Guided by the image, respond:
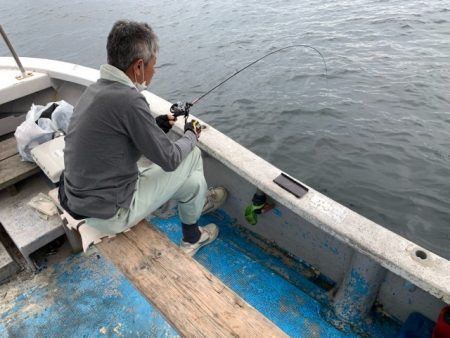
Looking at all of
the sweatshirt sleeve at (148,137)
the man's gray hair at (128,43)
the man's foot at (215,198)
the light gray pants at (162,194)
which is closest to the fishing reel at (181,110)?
the light gray pants at (162,194)

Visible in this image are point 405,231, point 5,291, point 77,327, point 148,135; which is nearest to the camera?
point 148,135

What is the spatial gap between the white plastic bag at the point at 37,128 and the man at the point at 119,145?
1267mm

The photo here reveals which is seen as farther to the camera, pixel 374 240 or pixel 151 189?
pixel 151 189

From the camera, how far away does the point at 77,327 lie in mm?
2801

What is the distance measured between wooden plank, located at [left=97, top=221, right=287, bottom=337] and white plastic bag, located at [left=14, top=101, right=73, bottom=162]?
1.64m

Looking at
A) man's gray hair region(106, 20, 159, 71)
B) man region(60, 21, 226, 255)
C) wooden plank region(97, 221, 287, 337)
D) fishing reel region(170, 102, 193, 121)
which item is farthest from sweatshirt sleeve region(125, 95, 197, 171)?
fishing reel region(170, 102, 193, 121)

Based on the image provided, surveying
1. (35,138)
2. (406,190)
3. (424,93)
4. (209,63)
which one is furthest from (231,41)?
(35,138)

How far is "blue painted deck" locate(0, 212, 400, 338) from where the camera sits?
275 centimetres

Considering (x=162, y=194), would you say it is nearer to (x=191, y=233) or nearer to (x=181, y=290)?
(x=191, y=233)

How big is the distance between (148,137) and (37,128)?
198 centimetres

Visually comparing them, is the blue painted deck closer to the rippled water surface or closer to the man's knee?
the man's knee

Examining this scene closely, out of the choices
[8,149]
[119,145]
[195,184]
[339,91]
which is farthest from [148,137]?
[339,91]

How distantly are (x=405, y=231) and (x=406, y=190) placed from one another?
0.76m

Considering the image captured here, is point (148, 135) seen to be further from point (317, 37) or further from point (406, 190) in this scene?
point (317, 37)
